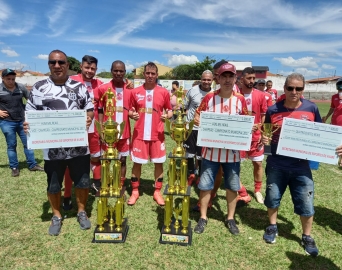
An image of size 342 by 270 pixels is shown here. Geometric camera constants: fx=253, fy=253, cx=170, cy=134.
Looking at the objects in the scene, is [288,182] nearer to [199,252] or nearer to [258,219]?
[258,219]

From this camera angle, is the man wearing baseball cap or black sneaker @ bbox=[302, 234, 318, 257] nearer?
black sneaker @ bbox=[302, 234, 318, 257]

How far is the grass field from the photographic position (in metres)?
2.97

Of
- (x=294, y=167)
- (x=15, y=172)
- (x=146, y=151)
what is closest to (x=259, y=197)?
(x=294, y=167)

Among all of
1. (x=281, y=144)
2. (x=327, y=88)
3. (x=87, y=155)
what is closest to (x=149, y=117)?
(x=87, y=155)

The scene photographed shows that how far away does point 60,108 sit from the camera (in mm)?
3184

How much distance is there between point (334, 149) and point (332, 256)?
140 centimetres

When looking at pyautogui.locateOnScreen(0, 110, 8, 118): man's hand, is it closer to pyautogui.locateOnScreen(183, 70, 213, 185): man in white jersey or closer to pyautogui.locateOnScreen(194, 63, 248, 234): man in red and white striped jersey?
→ pyautogui.locateOnScreen(183, 70, 213, 185): man in white jersey

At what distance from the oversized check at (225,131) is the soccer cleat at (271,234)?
122 cm

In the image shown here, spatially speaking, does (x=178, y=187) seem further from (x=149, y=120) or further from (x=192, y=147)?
(x=192, y=147)

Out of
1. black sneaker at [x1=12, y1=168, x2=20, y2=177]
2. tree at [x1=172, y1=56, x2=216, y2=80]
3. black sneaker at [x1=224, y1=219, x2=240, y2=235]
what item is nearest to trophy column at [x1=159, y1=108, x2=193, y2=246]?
black sneaker at [x1=224, y1=219, x2=240, y2=235]

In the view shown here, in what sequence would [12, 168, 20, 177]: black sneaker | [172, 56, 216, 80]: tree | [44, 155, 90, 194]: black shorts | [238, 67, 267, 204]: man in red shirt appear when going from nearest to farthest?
[44, 155, 90, 194]: black shorts < [238, 67, 267, 204]: man in red shirt < [12, 168, 20, 177]: black sneaker < [172, 56, 216, 80]: tree

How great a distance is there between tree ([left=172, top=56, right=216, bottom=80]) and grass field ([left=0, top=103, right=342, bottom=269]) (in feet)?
142

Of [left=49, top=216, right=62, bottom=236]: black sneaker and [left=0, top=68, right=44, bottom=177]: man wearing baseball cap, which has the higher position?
[left=0, top=68, right=44, bottom=177]: man wearing baseball cap

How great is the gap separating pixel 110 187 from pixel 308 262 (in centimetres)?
261
